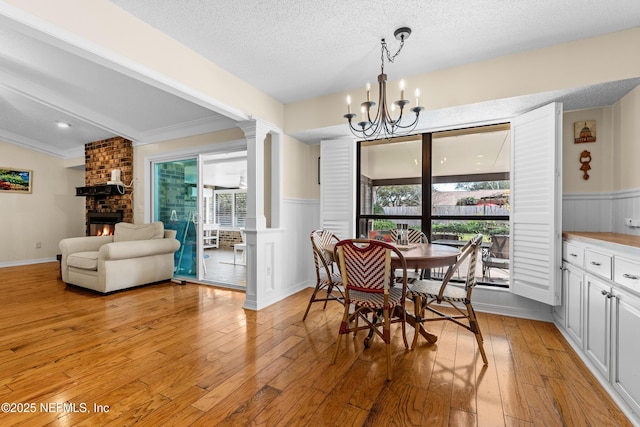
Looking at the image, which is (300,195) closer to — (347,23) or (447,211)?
(447,211)

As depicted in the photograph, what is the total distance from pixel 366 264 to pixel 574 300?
1767 mm

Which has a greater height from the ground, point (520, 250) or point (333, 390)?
point (520, 250)

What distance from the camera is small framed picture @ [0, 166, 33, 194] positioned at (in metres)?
5.84

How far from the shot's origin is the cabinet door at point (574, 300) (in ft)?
→ 7.16

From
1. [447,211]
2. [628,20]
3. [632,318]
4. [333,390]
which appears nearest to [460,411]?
[333,390]

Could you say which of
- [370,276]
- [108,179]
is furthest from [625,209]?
[108,179]

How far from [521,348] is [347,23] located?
2.93m

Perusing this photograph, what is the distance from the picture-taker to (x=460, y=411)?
159 centimetres

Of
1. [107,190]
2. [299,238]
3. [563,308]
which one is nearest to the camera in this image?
[563,308]

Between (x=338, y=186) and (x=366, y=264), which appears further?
(x=338, y=186)

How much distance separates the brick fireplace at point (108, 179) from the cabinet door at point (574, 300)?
6.14m

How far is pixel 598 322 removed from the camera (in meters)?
1.89

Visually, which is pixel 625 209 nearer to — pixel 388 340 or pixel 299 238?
pixel 388 340

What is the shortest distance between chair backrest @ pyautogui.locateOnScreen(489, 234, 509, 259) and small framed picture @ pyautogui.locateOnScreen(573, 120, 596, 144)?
1.17 m
